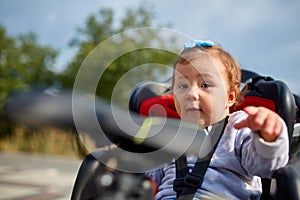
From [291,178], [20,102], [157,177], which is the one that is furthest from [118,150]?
[157,177]

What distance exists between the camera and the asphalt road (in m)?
3.21

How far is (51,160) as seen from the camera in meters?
6.17

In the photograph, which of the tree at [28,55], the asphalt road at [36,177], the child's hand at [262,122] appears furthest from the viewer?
the tree at [28,55]

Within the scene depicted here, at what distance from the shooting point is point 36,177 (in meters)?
4.29

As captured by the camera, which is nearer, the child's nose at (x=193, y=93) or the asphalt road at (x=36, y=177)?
the child's nose at (x=193, y=93)

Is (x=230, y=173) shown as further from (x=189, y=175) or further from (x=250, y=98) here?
(x=250, y=98)

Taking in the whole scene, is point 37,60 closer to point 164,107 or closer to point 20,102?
point 164,107

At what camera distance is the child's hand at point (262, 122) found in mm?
641

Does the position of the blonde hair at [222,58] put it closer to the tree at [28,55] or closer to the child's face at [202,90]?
the child's face at [202,90]

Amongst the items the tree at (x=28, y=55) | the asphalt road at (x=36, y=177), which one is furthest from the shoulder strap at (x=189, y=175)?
Result: the tree at (x=28, y=55)

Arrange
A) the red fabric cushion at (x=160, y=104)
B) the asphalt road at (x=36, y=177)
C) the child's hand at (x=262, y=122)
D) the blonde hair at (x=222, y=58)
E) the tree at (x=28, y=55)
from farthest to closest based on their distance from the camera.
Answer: the tree at (x=28, y=55), the asphalt road at (x=36, y=177), the red fabric cushion at (x=160, y=104), the blonde hair at (x=222, y=58), the child's hand at (x=262, y=122)

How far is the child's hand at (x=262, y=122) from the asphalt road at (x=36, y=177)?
102 inches

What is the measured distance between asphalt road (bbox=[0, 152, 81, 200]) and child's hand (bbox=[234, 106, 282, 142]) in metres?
2.59

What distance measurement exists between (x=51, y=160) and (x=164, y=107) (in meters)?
5.20
